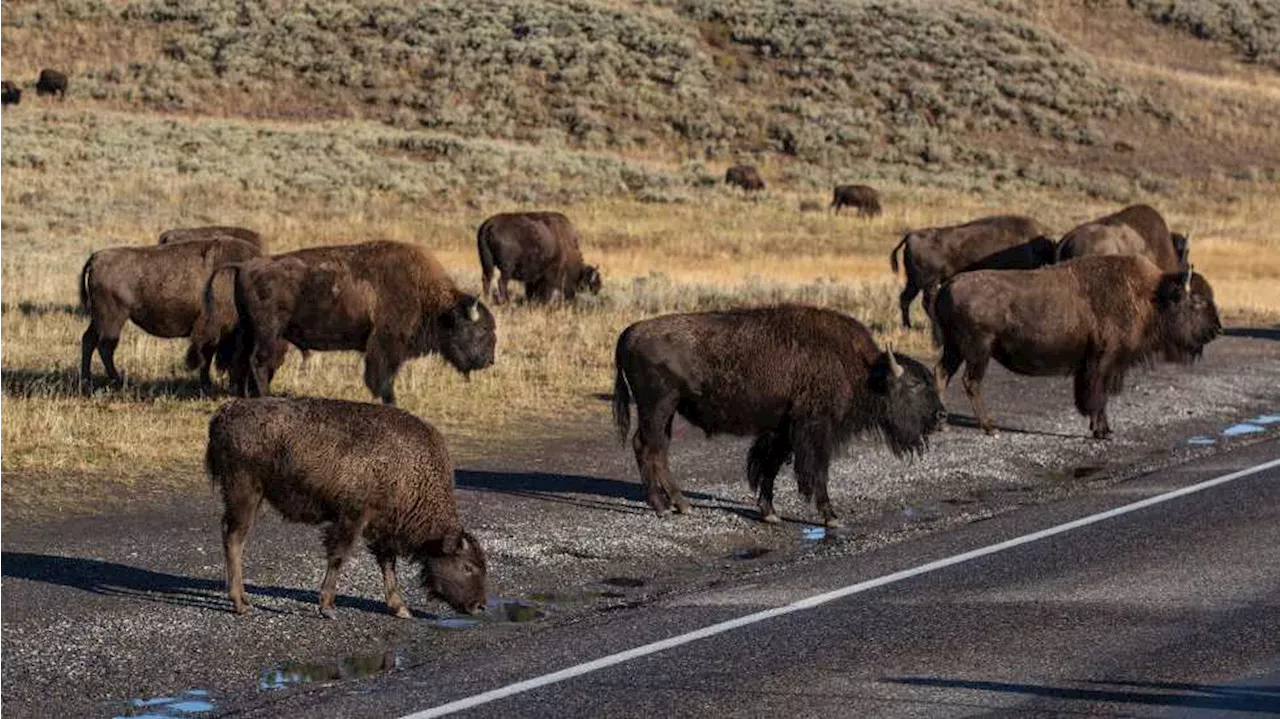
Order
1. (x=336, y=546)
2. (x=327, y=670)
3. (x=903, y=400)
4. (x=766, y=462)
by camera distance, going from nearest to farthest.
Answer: (x=327, y=670) < (x=336, y=546) < (x=903, y=400) < (x=766, y=462)

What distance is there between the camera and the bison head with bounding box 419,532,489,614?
1020 centimetres

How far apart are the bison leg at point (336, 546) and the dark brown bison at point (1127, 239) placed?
15110 mm

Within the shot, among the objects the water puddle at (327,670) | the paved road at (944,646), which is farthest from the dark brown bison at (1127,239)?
the water puddle at (327,670)

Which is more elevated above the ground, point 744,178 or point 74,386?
point 74,386

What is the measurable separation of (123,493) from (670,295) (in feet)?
52.7

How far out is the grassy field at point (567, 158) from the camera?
19.8 meters

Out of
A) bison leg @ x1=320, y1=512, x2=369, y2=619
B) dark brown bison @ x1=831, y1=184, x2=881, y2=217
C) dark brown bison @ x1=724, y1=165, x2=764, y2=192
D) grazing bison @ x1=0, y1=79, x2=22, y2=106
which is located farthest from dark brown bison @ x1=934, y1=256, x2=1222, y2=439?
grazing bison @ x1=0, y1=79, x2=22, y2=106

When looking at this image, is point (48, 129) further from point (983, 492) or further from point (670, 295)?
point (983, 492)

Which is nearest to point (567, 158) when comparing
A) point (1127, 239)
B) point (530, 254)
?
point (530, 254)

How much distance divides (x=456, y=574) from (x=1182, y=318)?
10.4 meters

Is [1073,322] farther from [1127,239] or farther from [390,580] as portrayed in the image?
[390,580]

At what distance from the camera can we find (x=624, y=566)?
474 inches

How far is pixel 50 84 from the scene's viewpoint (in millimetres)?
60375

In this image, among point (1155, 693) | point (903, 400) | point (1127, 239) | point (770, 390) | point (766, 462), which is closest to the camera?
point (1155, 693)
